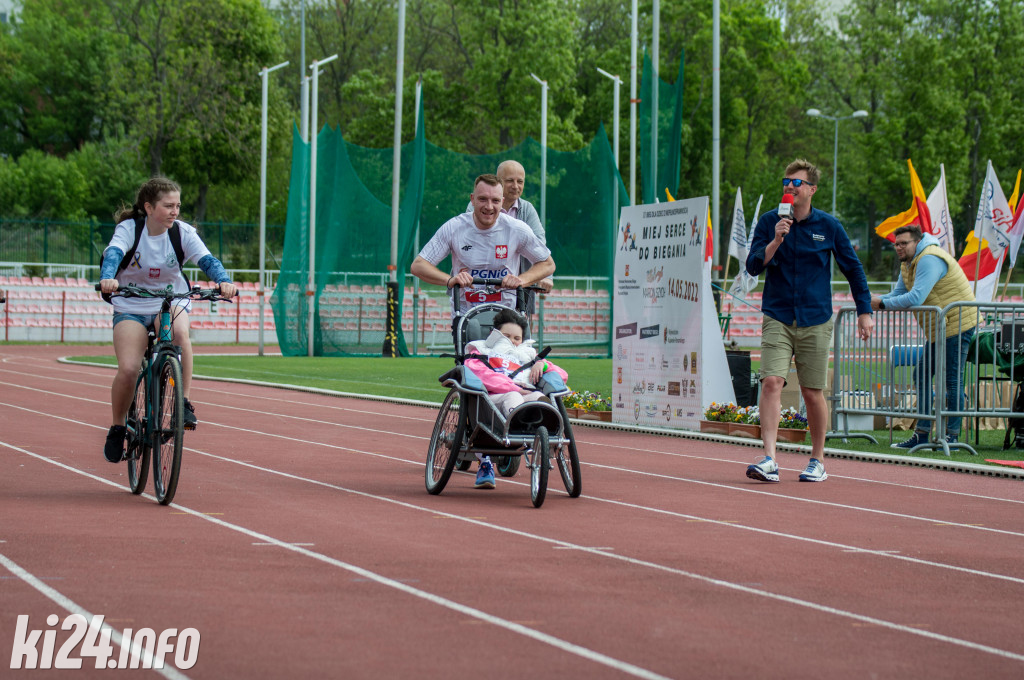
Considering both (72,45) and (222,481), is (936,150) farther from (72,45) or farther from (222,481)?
(222,481)

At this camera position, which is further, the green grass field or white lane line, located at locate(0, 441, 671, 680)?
the green grass field

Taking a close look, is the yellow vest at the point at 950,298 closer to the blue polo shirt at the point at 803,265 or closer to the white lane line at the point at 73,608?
the blue polo shirt at the point at 803,265

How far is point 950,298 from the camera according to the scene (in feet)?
39.3

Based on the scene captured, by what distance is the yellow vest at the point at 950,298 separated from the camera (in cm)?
1169

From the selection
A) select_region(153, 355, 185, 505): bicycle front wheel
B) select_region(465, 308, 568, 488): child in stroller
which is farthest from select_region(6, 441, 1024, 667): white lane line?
select_region(465, 308, 568, 488): child in stroller

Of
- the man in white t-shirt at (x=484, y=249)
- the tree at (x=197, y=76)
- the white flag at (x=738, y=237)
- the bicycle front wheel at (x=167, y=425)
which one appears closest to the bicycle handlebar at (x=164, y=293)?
the bicycle front wheel at (x=167, y=425)

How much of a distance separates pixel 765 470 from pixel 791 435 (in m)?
3.11

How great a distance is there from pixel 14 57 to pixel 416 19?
1815cm

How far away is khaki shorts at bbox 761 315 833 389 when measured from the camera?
9.45 metres

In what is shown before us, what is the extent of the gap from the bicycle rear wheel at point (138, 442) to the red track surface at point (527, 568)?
15 cm

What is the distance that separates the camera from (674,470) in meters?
10.3

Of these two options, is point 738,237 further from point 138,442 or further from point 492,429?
point 138,442

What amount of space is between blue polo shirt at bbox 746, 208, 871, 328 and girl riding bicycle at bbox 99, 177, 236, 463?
361 cm

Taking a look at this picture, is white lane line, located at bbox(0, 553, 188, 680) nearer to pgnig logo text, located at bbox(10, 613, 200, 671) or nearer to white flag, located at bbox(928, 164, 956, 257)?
pgnig logo text, located at bbox(10, 613, 200, 671)
